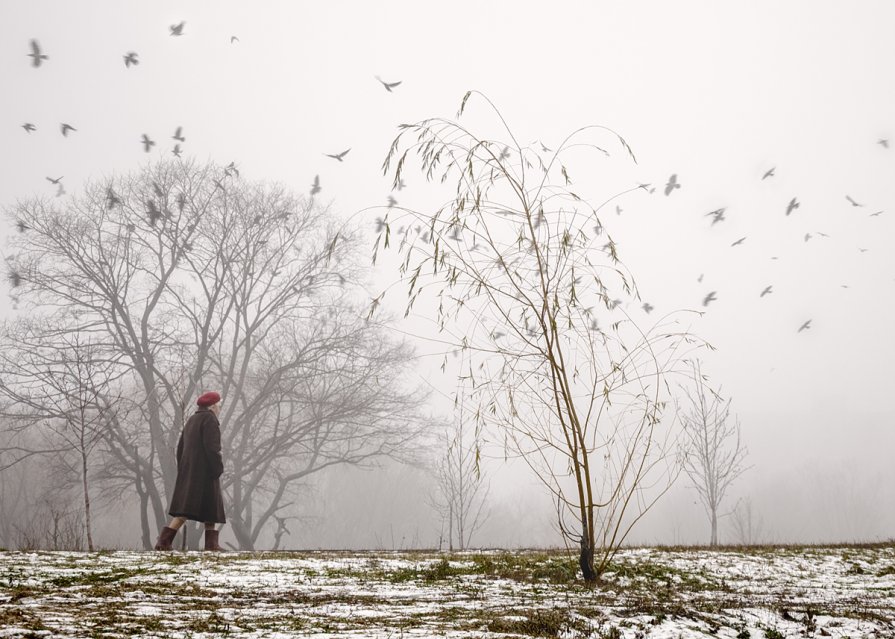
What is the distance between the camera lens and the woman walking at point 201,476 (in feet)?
26.5

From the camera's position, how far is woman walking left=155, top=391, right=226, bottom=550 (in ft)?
26.5

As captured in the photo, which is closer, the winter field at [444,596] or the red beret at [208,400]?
the winter field at [444,596]

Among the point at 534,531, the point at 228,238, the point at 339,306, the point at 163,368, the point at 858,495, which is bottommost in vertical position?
the point at 534,531

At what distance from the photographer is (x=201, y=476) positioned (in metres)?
8.27

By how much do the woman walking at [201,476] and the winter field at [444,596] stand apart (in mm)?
1826

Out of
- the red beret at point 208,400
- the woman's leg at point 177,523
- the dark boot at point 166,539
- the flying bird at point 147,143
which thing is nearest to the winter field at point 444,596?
the dark boot at point 166,539

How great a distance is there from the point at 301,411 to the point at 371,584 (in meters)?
15.4

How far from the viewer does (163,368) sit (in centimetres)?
1766

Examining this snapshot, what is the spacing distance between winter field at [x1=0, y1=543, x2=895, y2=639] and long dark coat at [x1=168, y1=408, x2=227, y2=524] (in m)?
1.83

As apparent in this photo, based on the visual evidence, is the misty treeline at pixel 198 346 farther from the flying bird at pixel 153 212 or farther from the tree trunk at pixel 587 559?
the tree trunk at pixel 587 559

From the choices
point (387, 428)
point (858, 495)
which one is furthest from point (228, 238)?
point (858, 495)

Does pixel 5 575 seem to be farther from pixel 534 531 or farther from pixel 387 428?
pixel 534 531

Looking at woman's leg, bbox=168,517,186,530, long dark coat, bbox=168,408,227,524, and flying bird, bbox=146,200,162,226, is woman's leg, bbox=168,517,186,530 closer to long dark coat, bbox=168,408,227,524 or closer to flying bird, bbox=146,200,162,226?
long dark coat, bbox=168,408,227,524

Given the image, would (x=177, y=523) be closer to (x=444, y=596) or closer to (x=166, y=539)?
(x=166, y=539)
